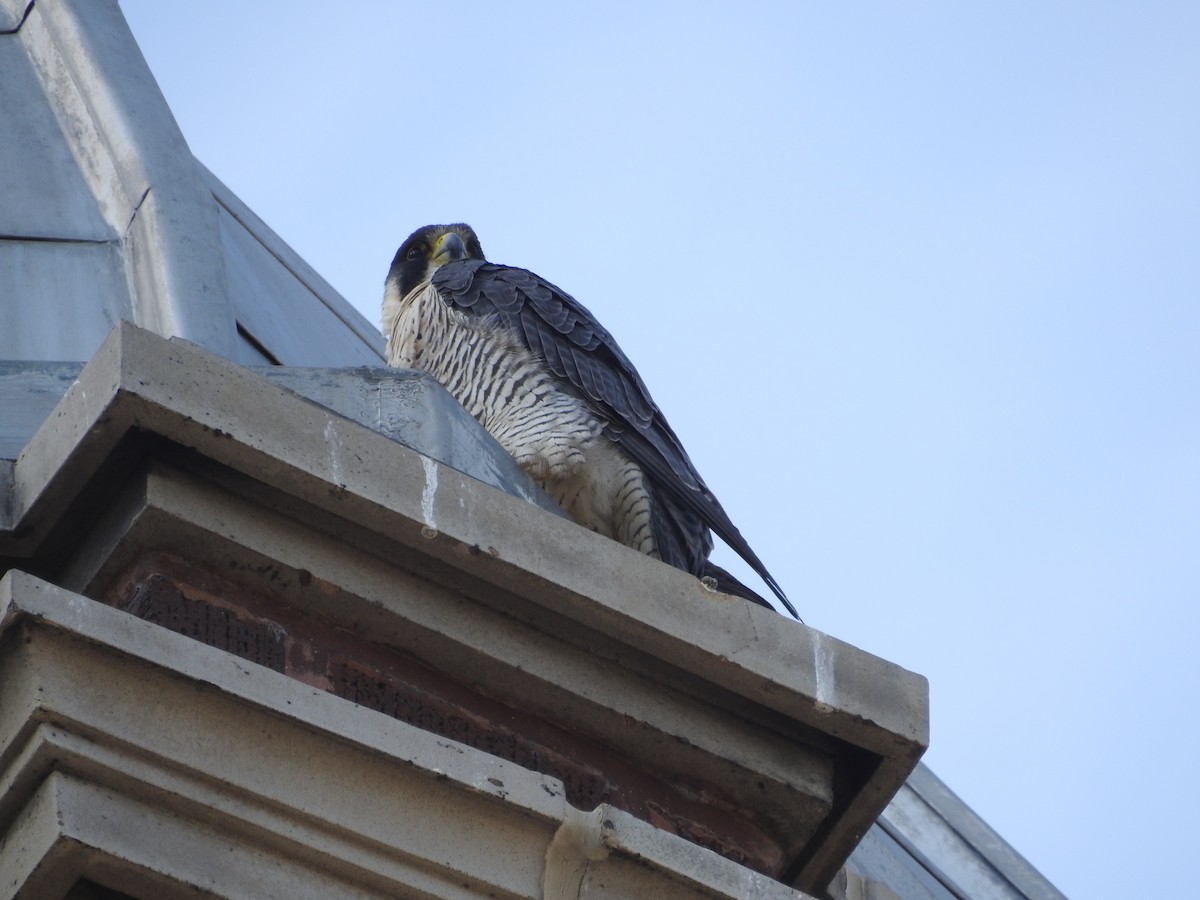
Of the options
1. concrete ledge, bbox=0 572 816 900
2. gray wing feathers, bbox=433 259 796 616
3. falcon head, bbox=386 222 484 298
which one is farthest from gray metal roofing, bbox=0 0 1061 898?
concrete ledge, bbox=0 572 816 900

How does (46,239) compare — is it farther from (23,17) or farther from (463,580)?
(463,580)

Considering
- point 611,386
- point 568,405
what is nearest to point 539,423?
point 568,405

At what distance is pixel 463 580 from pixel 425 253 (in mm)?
4409

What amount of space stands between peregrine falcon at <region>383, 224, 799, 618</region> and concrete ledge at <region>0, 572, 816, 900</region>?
1.84 m

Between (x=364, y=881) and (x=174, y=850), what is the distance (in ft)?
1.31

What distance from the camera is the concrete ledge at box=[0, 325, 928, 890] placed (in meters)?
4.77

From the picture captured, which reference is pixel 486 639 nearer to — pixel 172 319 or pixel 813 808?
pixel 813 808

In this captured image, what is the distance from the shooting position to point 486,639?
16.8ft

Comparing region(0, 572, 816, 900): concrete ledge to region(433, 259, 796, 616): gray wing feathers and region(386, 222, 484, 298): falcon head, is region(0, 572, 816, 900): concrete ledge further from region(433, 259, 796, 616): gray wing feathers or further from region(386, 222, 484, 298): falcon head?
region(386, 222, 484, 298): falcon head

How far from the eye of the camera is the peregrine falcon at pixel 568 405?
23.0ft

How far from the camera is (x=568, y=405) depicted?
23.6 ft

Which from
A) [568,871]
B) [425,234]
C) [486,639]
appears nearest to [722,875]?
[568,871]

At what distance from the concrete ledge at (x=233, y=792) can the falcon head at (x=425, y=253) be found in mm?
4579

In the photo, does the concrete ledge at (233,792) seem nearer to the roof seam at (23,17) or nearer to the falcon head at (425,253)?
the falcon head at (425,253)
